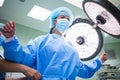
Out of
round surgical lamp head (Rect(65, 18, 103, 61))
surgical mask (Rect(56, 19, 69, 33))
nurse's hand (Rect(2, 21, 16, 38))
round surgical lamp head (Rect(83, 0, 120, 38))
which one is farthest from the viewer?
round surgical lamp head (Rect(65, 18, 103, 61))

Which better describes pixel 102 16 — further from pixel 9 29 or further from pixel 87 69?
pixel 9 29

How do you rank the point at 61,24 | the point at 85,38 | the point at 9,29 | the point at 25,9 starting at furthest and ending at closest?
1. the point at 25,9
2. the point at 85,38
3. the point at 61,24
4. the point at 9,29

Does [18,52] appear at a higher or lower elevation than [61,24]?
lower

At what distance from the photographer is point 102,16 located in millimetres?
1326

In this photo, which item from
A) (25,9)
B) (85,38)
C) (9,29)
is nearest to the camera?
(9,29)

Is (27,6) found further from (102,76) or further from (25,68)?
(25,68)

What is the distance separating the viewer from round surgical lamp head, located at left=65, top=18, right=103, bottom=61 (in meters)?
1.66

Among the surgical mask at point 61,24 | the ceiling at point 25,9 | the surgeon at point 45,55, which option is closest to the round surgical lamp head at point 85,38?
the surgical mask at point 61,24

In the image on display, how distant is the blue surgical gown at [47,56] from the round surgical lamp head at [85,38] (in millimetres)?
555

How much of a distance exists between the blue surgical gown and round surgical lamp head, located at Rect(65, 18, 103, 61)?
555 millimetres

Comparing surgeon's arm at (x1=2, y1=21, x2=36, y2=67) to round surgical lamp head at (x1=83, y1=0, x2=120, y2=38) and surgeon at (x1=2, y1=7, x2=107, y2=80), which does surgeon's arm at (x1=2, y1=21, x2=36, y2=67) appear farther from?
round surgical lamp head at (x1=83, y1=0, x2=120, y2=38)

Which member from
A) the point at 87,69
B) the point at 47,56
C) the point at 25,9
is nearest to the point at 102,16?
the point at 87,69

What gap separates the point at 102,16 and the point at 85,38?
433 millimetres

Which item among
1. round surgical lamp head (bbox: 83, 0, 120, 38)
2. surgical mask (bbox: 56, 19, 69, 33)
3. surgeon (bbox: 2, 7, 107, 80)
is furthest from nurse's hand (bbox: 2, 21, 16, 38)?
round surgical lamp head (bbox: 83, 0, 120, 38)
